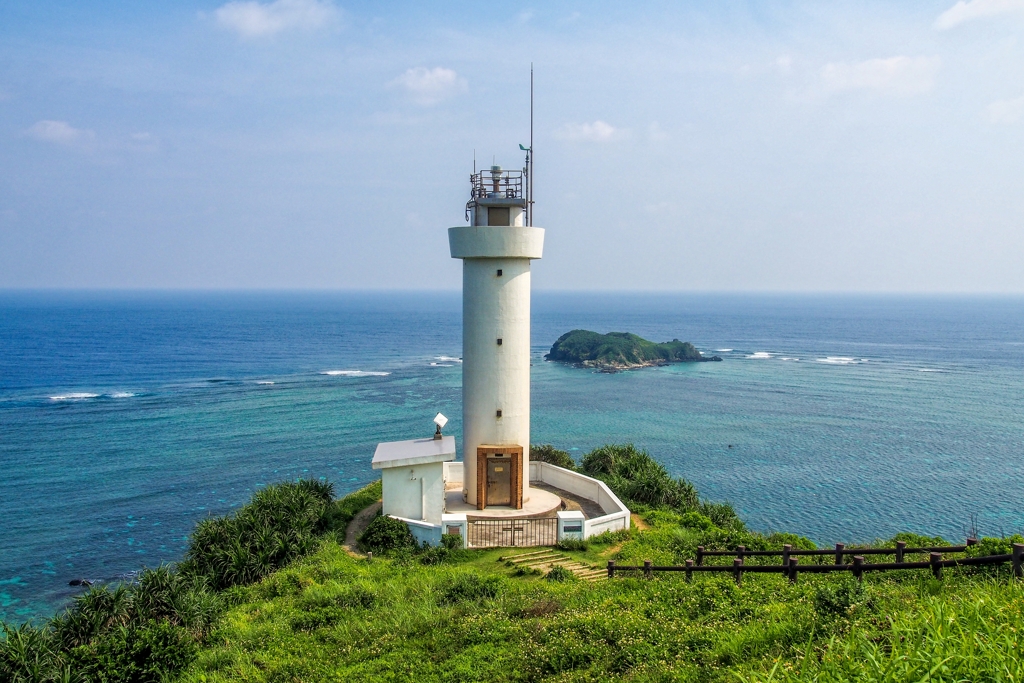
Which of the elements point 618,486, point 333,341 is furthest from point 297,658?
point 333,341

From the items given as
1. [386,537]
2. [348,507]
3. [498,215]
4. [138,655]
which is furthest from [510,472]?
[138,655]

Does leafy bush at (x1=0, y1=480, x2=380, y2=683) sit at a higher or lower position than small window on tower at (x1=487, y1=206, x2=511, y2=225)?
lower

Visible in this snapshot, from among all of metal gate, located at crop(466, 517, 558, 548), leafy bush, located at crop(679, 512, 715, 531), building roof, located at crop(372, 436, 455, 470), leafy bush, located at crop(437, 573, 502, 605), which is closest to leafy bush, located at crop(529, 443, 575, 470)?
building roof, located at crop(372, 436, 455, 470)

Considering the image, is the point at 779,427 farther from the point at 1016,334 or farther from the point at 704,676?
the point at 1016,334

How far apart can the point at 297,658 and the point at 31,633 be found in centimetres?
494

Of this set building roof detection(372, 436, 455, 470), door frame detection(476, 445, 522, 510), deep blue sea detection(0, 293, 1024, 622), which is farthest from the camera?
deep blue sea detection(0, 293, 1024, 622)

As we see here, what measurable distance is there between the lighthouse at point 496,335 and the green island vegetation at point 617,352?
199ft

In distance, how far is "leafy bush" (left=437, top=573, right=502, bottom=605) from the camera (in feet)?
42.2

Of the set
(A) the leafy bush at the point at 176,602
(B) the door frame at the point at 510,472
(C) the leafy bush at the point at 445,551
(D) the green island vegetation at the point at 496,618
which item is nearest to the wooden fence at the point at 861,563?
(D) the green island vegetation at the point at 496,618

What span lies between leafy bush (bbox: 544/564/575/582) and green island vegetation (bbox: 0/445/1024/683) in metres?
0.07

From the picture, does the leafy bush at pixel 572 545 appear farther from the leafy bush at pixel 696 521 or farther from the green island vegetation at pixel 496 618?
the leafy bush at pixel 696 521

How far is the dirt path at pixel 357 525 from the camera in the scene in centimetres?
1697

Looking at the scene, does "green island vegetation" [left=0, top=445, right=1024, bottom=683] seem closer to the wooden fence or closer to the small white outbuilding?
the wooden fence

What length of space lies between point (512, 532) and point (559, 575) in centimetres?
299
